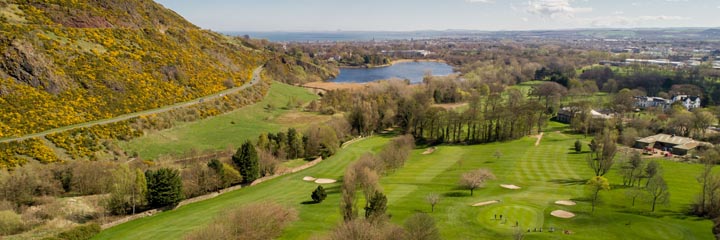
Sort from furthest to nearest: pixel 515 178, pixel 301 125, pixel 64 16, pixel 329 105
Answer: pixel 329 105 → pixel 301 125 → pixel 64 16 → pixel 515 178

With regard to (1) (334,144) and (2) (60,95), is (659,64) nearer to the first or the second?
(1) (334,144)

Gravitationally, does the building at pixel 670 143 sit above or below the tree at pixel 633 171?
below

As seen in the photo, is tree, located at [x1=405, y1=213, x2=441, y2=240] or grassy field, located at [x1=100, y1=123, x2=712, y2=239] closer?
tree, located at [x1=405, y1=213, x2=441, y2=240]

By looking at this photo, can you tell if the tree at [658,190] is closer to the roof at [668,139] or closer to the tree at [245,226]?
the tree at [245,226]

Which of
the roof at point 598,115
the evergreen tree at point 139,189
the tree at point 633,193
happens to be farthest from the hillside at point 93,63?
the roof at point 598,115

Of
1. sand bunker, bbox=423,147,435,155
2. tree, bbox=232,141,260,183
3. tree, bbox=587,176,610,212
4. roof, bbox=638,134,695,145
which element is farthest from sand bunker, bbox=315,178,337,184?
roof, bbox=638,134,695,145

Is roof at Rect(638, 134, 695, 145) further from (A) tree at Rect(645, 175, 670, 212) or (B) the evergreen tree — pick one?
(B) the evergreen tree

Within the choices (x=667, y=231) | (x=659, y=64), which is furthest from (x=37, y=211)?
(x=659, y=64)
